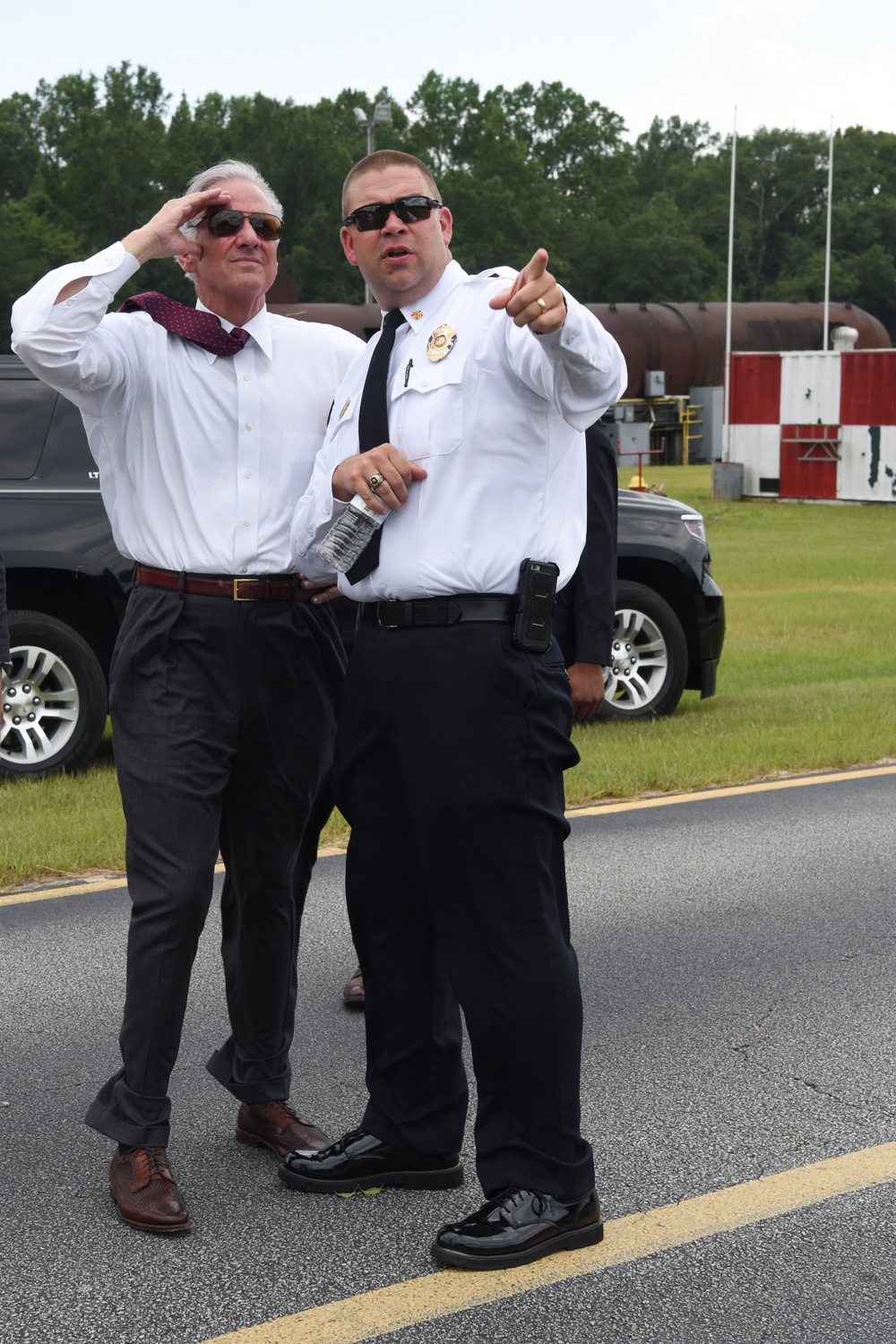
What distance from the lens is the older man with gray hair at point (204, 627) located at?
3.55 meters

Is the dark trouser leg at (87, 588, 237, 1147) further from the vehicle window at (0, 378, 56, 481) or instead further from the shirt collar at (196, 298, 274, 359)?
the vehicle window at (0, 378, 56, 481)

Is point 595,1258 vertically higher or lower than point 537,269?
lower

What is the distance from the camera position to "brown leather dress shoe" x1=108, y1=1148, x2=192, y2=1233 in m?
3.47

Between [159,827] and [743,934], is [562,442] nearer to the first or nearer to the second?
[159,827]

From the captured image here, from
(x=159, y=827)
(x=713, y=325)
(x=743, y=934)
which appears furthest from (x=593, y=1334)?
(x=713, y=325)

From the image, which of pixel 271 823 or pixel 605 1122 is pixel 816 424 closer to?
pixel 605 1122

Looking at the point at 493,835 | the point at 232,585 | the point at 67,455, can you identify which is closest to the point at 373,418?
the point at 232,585

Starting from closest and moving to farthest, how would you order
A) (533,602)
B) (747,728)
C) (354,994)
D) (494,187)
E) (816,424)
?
(533,602) < (354,994) < (747,728) < (816,424) < (494,187)

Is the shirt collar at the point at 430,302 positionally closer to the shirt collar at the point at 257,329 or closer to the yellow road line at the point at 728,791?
the shirt collar at the point at 257,329

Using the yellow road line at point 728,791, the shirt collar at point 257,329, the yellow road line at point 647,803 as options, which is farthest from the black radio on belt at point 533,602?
the yellow road line at point 728,791

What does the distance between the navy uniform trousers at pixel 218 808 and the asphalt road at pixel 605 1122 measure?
0.31 metres

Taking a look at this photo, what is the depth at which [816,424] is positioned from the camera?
28.2 m

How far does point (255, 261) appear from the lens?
3.74 m

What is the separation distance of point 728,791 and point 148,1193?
490 cm
